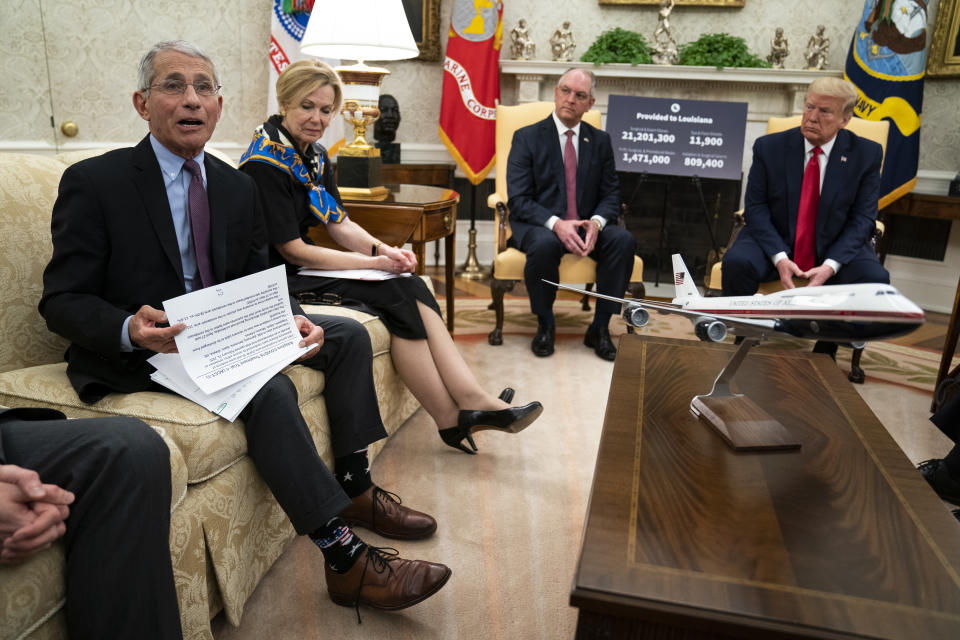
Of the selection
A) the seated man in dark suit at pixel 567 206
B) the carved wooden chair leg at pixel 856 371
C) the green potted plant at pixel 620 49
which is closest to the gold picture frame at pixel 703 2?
the green potted plant at pixel 620 49

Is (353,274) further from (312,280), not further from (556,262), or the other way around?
(556,262)

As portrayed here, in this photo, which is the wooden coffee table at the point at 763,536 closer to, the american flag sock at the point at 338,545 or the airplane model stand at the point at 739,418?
the airplane model stand at the point at 739,418

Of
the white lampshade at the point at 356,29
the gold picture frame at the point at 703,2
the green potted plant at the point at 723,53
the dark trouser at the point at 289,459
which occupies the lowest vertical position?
the dark trouser at the point at 289,459

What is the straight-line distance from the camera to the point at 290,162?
2176 mm

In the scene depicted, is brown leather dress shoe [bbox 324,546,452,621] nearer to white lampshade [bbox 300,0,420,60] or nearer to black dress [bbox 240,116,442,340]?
black dress [bbox 240,116,442,340]

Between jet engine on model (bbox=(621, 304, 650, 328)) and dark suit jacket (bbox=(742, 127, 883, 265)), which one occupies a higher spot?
dark suit jacket (bbox=(742, 127, 883, 265))

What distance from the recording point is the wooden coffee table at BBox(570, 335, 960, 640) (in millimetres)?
953

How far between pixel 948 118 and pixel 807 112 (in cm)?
210

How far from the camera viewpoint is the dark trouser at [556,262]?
331 cm

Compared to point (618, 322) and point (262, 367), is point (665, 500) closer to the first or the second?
point (262, 367)

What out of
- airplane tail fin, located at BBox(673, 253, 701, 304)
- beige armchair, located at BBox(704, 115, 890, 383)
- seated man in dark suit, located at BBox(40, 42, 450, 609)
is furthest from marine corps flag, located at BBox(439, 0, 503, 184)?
airplane tail fin, located at BBox(673, 253, 701, 304)

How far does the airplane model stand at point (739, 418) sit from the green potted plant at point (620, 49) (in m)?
3.49

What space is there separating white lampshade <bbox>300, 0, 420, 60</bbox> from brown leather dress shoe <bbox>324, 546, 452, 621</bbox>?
2.16m

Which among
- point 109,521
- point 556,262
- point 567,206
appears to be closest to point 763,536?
point 109,521
